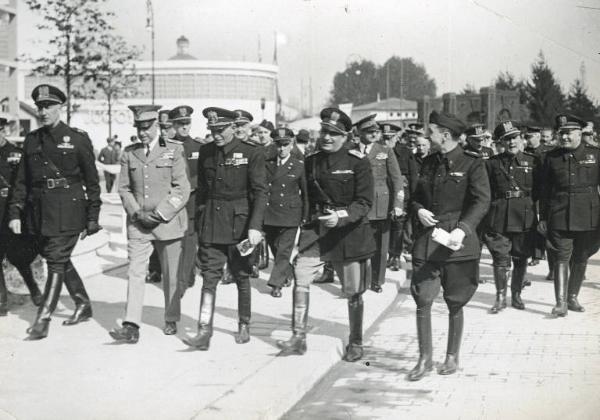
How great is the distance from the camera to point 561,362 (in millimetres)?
7453

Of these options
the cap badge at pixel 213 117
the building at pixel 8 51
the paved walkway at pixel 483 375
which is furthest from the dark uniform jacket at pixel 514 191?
the building at pixel 8 51

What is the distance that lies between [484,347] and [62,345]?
368 centimetres

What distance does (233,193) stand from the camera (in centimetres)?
780

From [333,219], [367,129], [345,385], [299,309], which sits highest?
[367,129]

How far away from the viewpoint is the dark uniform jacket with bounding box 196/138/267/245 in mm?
7723

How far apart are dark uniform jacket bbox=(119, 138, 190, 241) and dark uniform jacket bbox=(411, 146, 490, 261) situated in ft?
7.23

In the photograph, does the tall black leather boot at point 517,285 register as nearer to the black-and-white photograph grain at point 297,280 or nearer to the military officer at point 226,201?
the black-and-white photograph grain at point 297,280

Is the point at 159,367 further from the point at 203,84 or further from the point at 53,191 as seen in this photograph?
the point at 203,84

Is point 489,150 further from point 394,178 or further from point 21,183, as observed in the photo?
point 21,183

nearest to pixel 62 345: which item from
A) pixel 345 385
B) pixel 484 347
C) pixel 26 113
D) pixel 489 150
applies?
pixel 345 385

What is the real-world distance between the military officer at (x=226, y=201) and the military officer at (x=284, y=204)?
2070 millimetres

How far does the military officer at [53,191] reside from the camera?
26.3ft

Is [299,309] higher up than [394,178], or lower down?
lower down

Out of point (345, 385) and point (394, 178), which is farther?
point (394, 178)
